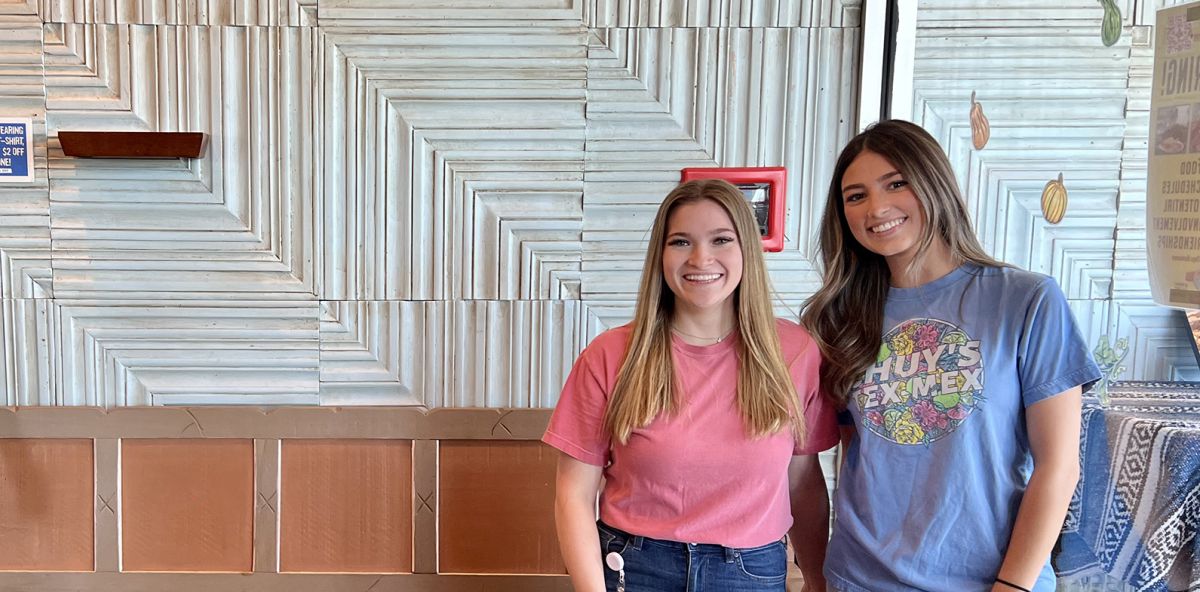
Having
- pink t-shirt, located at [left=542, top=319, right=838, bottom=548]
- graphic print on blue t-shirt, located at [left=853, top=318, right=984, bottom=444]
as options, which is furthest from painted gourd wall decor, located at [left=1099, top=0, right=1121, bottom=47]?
pink t-shirt, located at [left=542, top=319, right=838, bottom=548]

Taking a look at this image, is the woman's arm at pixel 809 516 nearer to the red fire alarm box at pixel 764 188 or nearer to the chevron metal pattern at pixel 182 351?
the red fire alarm box at pixel 764 188

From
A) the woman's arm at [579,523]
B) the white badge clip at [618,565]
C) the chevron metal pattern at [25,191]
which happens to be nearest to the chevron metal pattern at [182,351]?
the chevron metal pattern at [25,191]

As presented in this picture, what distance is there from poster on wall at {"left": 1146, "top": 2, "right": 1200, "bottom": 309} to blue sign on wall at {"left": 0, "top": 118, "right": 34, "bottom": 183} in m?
2.75

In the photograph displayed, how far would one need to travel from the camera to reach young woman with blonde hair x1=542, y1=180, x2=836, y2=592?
1365 mm

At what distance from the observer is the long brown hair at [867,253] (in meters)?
1.36

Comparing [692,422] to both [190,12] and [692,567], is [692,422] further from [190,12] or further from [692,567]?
[190,12]

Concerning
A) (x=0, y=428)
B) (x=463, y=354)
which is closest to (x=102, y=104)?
(x=0, y=428)

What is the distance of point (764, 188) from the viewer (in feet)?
7.14

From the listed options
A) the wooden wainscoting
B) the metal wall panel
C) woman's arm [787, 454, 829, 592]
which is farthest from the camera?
the wooden wainscoting

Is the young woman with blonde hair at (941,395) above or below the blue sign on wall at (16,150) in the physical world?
below

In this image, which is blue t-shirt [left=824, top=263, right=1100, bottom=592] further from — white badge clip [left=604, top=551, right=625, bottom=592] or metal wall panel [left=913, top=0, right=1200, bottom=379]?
metal wall panel [left=913, top=0, right=1200, bottom=379]

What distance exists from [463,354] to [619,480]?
92 cm

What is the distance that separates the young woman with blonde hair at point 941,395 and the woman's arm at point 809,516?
94 mm

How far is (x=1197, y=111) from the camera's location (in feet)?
5.11
